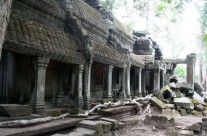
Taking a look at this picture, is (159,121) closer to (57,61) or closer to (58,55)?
(58,55)

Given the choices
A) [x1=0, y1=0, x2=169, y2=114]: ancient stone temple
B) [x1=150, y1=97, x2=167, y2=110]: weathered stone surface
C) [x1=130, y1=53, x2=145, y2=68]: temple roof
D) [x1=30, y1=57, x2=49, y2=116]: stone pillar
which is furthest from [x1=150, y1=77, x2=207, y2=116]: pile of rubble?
[x1=30, y1=57, x2=49, y2=116]: stone pillar

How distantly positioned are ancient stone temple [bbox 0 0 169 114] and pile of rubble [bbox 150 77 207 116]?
2.17 meters

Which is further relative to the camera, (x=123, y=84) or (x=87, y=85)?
(x=123, y=84)

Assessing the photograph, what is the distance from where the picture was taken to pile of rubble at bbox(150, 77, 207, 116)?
1429 cm

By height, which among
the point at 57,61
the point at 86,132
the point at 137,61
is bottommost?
the point at 86,132

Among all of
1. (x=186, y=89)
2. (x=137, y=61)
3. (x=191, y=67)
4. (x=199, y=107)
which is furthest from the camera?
(x=191, y=67)

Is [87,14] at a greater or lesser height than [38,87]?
greater

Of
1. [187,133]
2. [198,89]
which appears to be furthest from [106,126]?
[198,89]

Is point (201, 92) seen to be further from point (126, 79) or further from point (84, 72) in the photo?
point (84, 72)

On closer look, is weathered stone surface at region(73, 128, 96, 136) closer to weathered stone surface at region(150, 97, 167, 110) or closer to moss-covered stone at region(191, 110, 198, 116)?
weathered stone surface at region(150, 97, 167, 110)

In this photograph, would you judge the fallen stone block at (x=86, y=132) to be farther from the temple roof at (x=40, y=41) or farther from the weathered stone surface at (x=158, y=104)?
the weathered stone surface at (x=158, y=104)

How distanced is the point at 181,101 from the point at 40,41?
9.47 m

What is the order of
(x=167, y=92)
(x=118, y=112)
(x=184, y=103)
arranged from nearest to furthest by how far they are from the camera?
(x=118, y=112) < (x=184, y=103) < (x=167, y=92)

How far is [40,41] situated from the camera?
28.0ft
